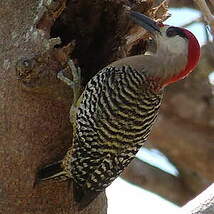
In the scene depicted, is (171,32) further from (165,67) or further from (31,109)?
(31,109)

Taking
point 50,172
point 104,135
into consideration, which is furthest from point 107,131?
point 50,172

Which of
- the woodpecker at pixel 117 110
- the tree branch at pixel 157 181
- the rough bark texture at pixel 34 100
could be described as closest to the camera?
the rough bark texture at pixel 34 100

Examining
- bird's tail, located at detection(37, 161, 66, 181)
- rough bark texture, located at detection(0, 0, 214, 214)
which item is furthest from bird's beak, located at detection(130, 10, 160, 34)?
bird's tail, located at detection(37, 161, 66, 181)

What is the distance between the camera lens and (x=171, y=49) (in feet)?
13.8

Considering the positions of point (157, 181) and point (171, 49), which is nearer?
point (171, 49)

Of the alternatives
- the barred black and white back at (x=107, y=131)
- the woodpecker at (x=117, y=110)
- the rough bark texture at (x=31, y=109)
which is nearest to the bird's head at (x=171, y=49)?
the woodpecker at (x=117, y=110)

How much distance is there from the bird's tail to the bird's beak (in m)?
0.96

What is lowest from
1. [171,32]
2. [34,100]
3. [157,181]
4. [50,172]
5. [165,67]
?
[157,181]

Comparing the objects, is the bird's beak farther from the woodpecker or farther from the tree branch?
the tree branch

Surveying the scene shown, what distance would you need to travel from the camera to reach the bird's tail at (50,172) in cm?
373

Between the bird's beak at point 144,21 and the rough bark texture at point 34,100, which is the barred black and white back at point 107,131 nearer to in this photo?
the rough bark texture at point 34,100

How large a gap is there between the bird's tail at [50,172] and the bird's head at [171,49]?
2.65ft

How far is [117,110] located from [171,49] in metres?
0.56

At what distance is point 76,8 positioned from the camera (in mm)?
4508
